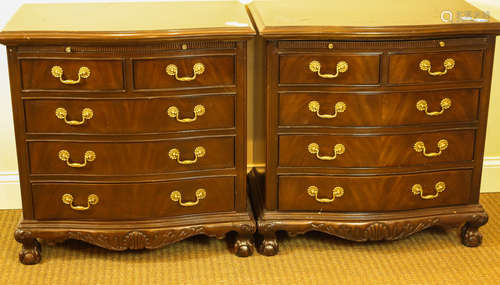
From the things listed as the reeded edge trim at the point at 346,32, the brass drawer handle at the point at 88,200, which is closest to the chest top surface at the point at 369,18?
the reeded edge trim at the point at 346,32

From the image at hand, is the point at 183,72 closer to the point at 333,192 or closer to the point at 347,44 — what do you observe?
the point at 347,44

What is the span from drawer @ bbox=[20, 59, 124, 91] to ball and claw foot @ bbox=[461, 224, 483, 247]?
4.97ft

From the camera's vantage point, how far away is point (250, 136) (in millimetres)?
3494

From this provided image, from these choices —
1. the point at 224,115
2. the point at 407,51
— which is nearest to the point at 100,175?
the point at 224,115

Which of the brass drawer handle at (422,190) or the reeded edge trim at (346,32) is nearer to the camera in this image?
the reeded edge trim at (346,32)

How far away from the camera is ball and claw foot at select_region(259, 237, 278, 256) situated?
307 centimetres

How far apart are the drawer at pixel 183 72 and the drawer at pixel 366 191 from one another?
49 centimetres

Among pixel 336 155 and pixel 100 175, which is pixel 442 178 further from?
pixel 100 175

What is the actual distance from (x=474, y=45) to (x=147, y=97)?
121 cm

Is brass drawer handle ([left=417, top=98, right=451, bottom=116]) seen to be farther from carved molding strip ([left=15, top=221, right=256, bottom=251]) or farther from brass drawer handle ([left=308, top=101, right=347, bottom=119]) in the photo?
carved molding strip ([left=15, top=221, right=256, bottom=251])

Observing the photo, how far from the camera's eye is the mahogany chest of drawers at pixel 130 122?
2.71m

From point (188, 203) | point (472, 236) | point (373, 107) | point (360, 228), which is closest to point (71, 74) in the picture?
point (188, 203)

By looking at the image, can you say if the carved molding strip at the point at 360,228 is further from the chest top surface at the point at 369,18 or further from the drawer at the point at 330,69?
the chest top surface at the point at 369,18

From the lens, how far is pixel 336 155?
2945 mm
